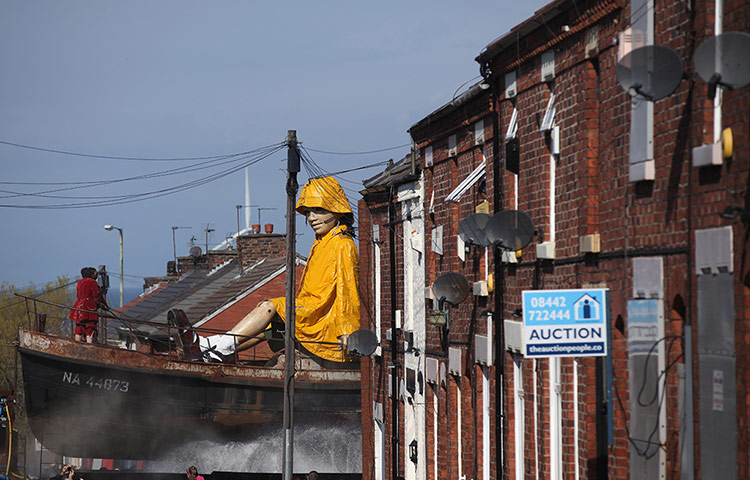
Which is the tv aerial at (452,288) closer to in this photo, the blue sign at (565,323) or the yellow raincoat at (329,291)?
the blue sign at (565,323)

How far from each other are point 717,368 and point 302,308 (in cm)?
1977

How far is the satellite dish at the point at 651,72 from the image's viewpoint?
9.66 metres

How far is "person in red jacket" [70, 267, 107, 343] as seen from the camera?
27.5 metres

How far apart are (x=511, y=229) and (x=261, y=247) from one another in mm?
33034

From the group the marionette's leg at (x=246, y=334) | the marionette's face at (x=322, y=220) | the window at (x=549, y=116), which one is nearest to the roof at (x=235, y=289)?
the marionette's leg at (x=246, y=334)

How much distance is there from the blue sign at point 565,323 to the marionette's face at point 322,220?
18707 millimetres

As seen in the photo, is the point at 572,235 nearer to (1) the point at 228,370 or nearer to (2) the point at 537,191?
(2) the point at 537,191

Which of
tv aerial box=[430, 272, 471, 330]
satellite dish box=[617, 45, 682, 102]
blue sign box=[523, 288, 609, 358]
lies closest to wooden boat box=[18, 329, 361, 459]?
tv aerial box=[430, 272, 471, 330]

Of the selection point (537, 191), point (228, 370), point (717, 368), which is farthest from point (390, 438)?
point (717, 368)

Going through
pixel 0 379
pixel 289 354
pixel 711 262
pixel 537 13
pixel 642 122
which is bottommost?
pixel 0 379

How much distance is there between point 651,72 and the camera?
980cm

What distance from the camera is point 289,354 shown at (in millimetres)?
24328

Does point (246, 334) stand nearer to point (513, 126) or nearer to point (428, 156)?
point (428, 156)

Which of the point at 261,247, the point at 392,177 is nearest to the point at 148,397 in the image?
the point at 392,177
